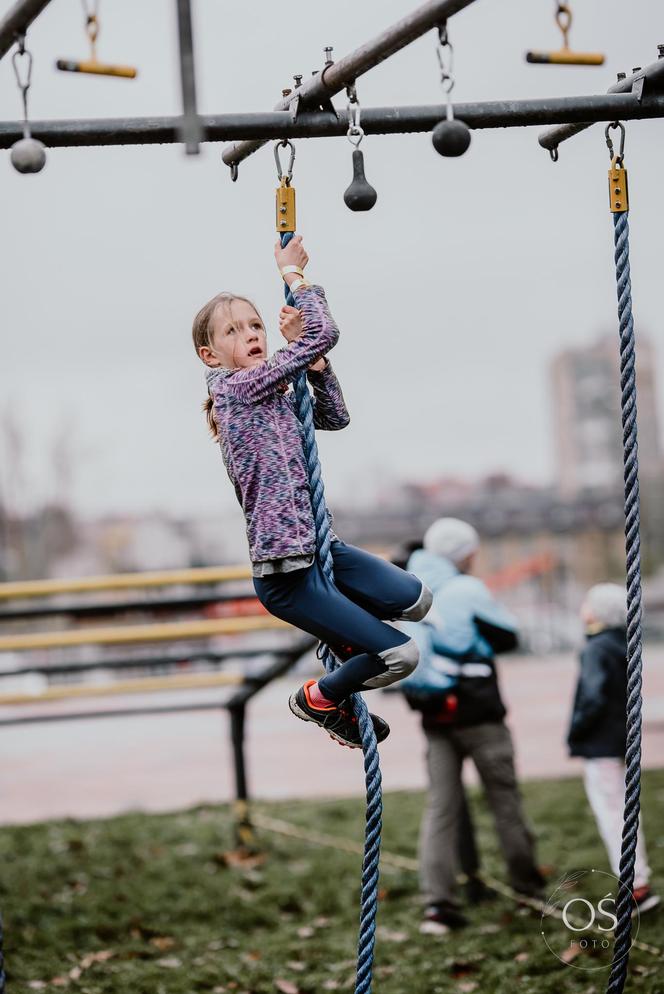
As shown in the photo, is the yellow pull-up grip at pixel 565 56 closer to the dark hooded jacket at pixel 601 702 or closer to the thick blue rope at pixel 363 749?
the thick blue rope at pixel 363 749

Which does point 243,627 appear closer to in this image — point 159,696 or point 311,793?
point 311,793

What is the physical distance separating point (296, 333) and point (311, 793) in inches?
267

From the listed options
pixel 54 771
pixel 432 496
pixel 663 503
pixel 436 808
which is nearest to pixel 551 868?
pixel 436 808

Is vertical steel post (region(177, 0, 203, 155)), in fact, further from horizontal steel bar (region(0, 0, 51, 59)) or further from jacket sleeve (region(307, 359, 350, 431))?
jacket sleeve (region(307, 359, 350, 431))

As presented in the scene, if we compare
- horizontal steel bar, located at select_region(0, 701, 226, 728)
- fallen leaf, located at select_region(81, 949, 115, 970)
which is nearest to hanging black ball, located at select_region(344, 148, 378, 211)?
fallen leaf, located at select_region(81, 949, 115, 970)

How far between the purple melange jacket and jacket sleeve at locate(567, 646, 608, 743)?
114 inches

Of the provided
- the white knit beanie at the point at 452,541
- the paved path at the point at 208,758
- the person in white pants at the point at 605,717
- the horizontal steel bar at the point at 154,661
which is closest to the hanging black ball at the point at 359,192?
the white knit beanie at the point at 452,541

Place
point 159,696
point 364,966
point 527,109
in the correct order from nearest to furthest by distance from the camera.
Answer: point 364,966 < point 527,109 < point 159,696

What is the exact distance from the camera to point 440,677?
5.47m

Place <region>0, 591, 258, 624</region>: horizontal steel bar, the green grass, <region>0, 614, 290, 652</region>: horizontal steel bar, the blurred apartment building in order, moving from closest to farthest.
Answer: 1. the green grass
2. <region>0, 614, 290, 652</region>: horizontal steel bar
3. <region>0, 591, 258, 624</region>: horizontal steel bar
4. the blurred apartment building

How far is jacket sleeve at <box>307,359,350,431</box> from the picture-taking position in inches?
125

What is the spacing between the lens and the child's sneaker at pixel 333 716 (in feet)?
10.1

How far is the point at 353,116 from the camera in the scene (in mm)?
2910

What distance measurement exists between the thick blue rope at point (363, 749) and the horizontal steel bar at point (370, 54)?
0.34 meters
